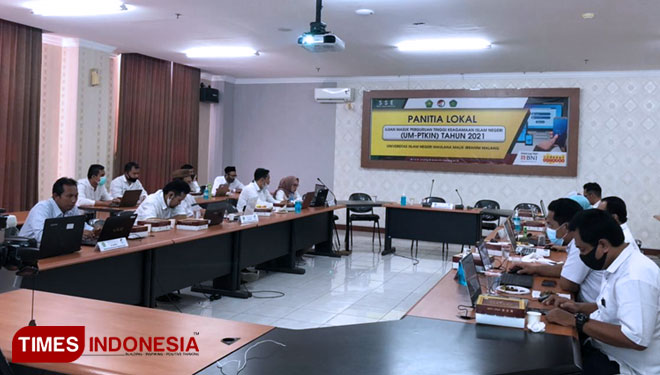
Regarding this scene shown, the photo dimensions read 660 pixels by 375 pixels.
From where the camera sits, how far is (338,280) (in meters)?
6.09

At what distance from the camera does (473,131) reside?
891 centimetres

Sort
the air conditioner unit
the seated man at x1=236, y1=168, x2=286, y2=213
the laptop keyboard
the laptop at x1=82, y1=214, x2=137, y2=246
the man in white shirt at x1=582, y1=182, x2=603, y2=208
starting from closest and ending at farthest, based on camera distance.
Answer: the laptop keyboard, the laptop at x1=82, y1=214, x2=137, y2=246, the man in white shirt at x1=582, y1=182, x2=603, y2=208, the seated man at x1=236, y1=168, x2=286, y2=213, the air conditioner unit

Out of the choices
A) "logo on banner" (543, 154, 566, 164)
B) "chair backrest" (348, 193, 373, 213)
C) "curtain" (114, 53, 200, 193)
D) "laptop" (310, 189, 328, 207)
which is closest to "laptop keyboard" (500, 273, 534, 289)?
"laptop" (310, 189, 328, 207)

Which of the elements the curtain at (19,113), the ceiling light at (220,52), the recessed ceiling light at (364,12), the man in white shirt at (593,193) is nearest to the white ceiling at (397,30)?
the recessed ceiling light at (364,12)

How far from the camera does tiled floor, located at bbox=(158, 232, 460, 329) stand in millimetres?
4684

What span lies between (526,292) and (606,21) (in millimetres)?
3487

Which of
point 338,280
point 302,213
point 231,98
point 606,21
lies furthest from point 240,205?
point 606,21

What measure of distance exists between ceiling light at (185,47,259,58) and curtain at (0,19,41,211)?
195 cm

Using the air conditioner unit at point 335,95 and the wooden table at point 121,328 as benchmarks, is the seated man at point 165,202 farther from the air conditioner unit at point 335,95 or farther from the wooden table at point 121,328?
the air conditioner unit at point 335,95

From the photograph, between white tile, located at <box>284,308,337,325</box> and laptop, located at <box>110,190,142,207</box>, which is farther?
laptop, located at <box>110,190,142,207</box>

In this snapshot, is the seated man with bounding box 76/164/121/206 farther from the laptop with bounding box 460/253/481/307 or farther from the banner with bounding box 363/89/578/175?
the laptop with bounding box 460/253/481/307

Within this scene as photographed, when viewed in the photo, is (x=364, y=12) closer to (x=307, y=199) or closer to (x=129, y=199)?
(x=307, y=199)

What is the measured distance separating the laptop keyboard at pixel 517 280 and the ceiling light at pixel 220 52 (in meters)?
5.14

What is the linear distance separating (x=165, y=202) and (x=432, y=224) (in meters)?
3.73
